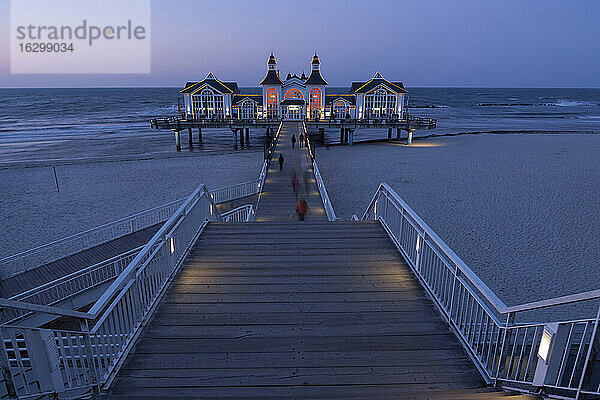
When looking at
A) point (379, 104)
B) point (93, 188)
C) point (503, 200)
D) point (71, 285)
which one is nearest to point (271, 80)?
point (379, 104)

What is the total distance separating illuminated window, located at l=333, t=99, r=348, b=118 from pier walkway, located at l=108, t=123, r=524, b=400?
43.8 m

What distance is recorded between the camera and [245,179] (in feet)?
86.4

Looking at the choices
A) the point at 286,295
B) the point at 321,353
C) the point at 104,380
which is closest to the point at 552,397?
the point at 321,353

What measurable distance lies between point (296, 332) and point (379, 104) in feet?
153

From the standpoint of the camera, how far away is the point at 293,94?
4775cm

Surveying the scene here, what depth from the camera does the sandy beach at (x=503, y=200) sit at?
1227cm

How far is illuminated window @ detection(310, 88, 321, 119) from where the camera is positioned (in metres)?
47.8

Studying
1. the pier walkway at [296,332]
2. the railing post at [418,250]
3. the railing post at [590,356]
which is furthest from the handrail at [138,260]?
the railing post at [590,356]

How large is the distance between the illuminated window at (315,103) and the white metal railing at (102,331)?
139 ft

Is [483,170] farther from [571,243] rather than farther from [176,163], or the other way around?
[176,163]

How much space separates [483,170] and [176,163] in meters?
22.8

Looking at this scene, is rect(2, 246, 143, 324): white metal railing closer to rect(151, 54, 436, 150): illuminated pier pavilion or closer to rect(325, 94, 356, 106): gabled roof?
rect(151, 54, 436, 150): illuminated pier pavilion

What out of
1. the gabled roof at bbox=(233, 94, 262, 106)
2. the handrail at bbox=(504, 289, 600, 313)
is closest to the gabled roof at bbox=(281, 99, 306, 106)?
the gabled roof at bbox=(233, 94, 262, 106)

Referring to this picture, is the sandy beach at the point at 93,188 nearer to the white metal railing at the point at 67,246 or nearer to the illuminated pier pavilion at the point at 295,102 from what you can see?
the white metal railing at the point at 67,246
